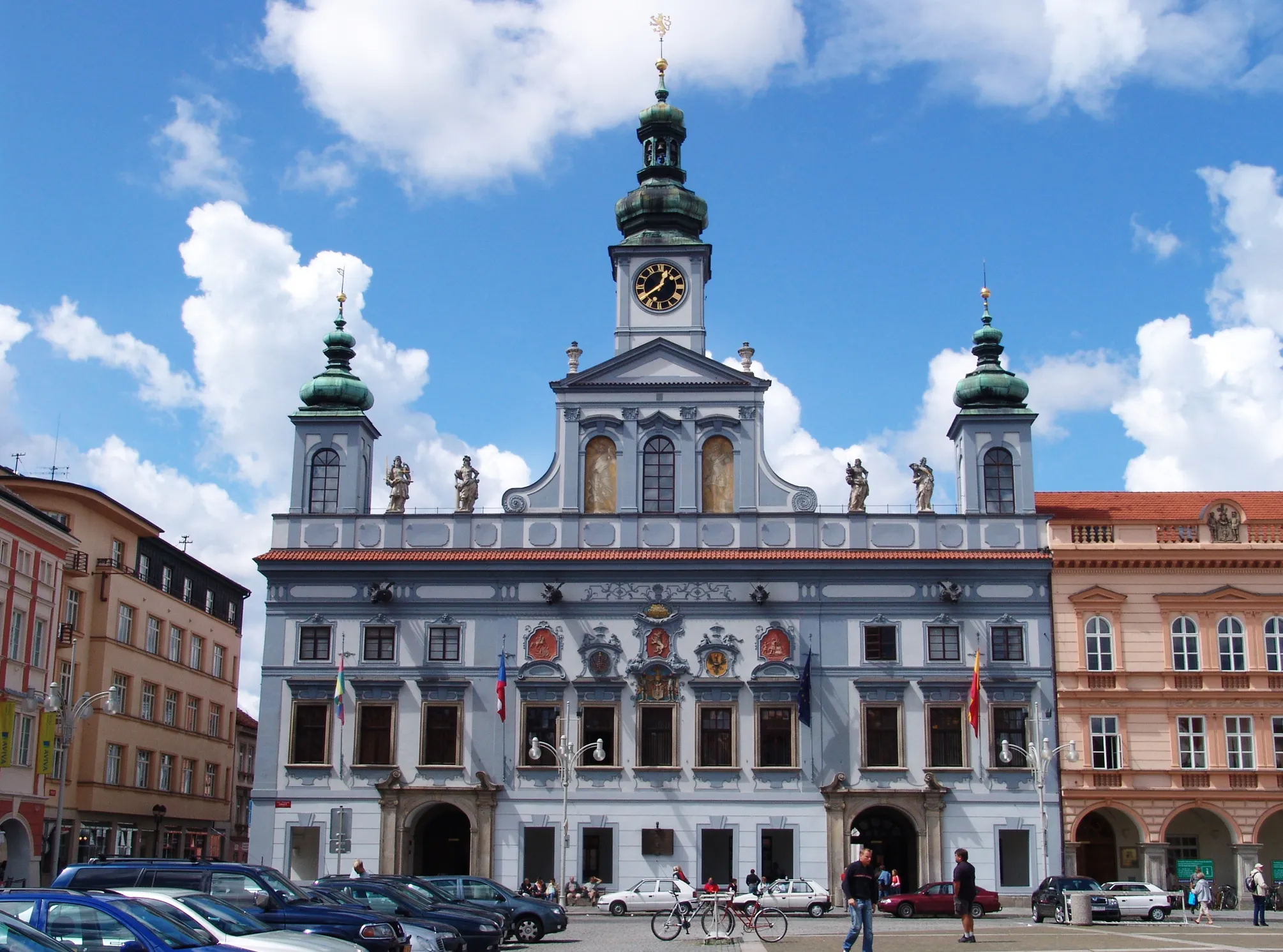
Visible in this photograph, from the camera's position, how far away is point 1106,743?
49188mm

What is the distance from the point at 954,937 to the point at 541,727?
21.6 metres

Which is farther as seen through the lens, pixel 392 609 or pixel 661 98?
pixel 661 98

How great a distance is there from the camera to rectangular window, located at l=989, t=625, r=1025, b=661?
49906 millimetres

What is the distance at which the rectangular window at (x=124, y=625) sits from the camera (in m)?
58.2

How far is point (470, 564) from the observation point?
50.8 meters

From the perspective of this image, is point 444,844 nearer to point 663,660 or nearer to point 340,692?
point 340,692

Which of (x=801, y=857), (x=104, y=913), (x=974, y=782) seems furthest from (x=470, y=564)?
(x=104, y=913)

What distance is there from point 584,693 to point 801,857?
9043 mm

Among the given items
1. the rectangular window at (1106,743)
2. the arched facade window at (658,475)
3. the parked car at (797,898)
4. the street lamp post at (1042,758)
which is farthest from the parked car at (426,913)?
the rectangular window at (1106,743)

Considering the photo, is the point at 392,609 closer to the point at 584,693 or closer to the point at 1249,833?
the point at 584,693

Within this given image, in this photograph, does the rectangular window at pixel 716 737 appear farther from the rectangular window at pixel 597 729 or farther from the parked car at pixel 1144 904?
the parked car at pixel 1144 904

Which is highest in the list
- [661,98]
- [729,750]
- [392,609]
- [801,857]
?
[661,98]

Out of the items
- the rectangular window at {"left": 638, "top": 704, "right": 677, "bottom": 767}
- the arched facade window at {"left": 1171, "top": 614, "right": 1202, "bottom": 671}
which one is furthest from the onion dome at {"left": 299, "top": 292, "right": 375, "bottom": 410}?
the arched facade window at {"left": 1171, "top": 614, "right": 1202, "bottom": 671}

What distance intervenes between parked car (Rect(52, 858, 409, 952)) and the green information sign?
33157 mm
